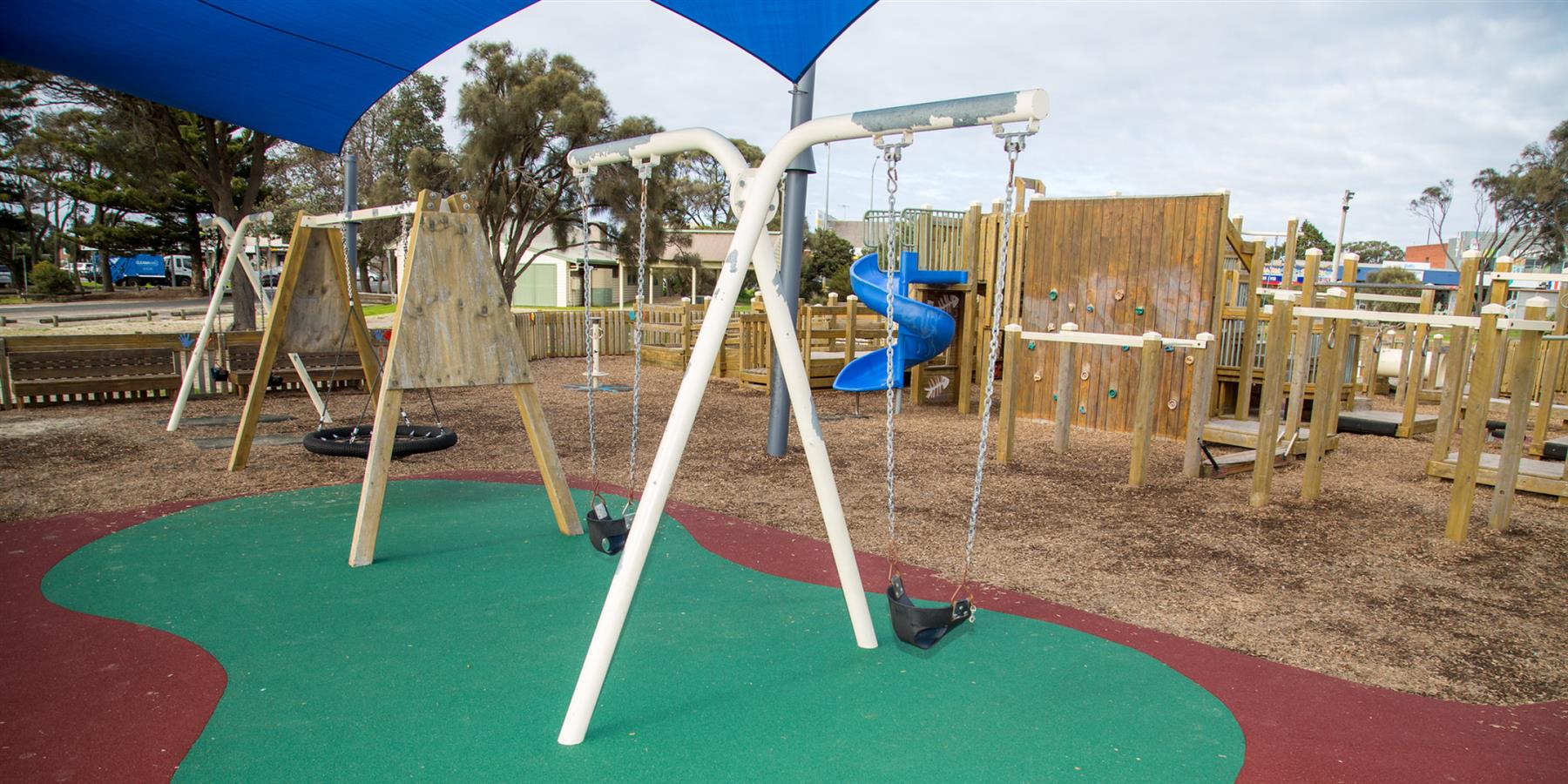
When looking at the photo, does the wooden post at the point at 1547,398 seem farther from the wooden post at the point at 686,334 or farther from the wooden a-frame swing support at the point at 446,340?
the wooden post at the point at 686,334

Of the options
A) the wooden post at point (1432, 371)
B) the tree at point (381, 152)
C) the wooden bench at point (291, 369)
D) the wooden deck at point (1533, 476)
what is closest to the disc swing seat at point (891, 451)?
the wooden deck at point (1533, 476)

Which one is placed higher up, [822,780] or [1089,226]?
[1089,226]

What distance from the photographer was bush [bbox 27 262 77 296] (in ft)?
121

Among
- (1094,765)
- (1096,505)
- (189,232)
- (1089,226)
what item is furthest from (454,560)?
(189,232)

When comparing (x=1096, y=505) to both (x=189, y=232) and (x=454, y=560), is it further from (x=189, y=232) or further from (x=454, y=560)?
(x=189, y=232)

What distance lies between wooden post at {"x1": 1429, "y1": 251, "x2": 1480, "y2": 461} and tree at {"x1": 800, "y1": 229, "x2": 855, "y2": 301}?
107 ft

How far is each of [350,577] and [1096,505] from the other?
515 cm

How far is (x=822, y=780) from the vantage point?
8.57 ft

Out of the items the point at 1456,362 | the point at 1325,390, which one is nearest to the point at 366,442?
the point at 1325,390

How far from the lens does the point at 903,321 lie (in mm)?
10992

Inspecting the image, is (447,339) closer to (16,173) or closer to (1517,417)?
(1517,417)

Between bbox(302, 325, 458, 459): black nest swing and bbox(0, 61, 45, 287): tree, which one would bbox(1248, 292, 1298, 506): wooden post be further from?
bbox(0, 61, 45, 287): tree

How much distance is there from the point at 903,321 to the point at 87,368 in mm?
9985

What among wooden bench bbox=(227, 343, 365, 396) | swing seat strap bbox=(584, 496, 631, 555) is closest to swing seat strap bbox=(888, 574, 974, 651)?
swing seat strap bbox=(584, 496, 631, 555)
